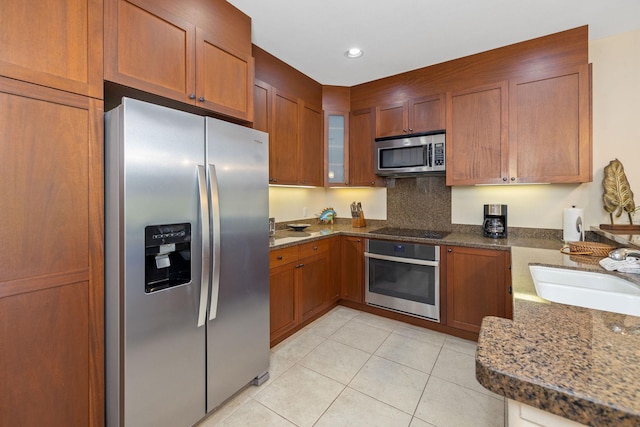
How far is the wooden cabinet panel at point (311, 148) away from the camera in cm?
295

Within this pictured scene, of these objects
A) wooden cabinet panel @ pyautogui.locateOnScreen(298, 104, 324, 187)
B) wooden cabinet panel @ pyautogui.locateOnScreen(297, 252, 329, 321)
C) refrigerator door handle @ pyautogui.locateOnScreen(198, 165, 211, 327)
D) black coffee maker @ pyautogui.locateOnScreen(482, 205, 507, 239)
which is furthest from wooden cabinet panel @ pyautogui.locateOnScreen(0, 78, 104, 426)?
black coffee maker @ pyautogui.locateOnScreen(482, 205, 507, 239)

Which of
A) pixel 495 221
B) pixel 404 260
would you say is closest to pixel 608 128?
pixel 495 221

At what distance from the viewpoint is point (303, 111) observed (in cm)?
296

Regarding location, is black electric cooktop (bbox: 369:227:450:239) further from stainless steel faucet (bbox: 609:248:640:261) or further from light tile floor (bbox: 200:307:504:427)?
stainless steel faucet (bbox: 609:248:640:261)

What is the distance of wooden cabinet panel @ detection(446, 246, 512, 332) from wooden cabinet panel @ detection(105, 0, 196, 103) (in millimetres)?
2432

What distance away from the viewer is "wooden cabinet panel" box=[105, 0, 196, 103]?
1.33 meters

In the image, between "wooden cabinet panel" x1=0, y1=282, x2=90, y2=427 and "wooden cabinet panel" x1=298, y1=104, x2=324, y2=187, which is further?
"wooden cabinet panel" x1=298, y1=104, x2=324, y2=187

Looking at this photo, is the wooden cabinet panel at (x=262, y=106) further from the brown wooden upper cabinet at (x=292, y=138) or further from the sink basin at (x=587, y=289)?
the sink basin at (x=587, y=289)

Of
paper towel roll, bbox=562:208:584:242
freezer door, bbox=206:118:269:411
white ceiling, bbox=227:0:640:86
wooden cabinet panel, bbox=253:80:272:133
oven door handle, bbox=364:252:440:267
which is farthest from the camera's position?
oven door handle, bbox=364:252:440:267

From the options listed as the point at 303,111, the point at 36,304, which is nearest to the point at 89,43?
the point at 36,304

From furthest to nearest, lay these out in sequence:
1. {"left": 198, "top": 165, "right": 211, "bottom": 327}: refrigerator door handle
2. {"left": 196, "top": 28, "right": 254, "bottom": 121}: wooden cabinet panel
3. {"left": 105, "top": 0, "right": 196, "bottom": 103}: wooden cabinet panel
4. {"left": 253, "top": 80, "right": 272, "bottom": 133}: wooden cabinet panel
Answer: {"left": 253, "top": 80, "right": 272, "bottom": 133}: wooden cabinet panel, {"left": 196, "top": 28, "right": 254, "bottom": 121}: wooden cabinet panel, {"left": 198, "top": 165, "right": 211, "bottom": 327}: refrigerator door handle, {"left": 105, "top": 0, "right": 196, "bottom": 103}: wooden cabinet panel

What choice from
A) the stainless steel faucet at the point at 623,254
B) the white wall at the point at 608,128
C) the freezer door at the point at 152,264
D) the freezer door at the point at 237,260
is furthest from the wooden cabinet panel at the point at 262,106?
the white wall at the point at 608,128

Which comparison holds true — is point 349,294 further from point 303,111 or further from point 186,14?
point 186,14

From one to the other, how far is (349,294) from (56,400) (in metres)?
2.39
